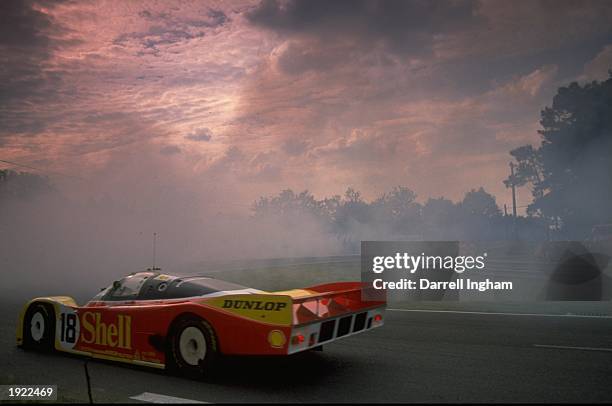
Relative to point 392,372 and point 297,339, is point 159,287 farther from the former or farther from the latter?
point 392,372

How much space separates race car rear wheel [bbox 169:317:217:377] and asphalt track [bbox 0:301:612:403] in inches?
5.8

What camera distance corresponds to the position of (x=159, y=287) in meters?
7.12

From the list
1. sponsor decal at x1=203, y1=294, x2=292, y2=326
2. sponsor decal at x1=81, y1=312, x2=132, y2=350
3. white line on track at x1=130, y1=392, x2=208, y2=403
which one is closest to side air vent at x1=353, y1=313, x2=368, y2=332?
sponsor decal at x1=203, y1=294, x2=292, y2=326

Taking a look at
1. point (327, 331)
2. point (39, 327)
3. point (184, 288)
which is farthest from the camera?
point (39, 327)

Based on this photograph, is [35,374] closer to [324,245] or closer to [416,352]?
[416,352]

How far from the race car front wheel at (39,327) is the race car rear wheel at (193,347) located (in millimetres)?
2707

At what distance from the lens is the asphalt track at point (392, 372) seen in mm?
5539

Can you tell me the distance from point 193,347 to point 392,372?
2.40m

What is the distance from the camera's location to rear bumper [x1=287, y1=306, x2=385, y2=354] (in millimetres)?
5645

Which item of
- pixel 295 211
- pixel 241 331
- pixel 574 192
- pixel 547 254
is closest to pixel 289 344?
pixel 241 331

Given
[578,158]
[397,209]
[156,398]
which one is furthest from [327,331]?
[397,209]

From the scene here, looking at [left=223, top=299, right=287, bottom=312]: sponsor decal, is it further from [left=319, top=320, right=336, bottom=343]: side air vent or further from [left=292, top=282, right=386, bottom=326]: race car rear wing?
[left=319, top=320, right=336, bottom=343]: side air vent

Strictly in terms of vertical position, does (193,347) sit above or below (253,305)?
below

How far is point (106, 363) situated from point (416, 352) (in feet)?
14.1
